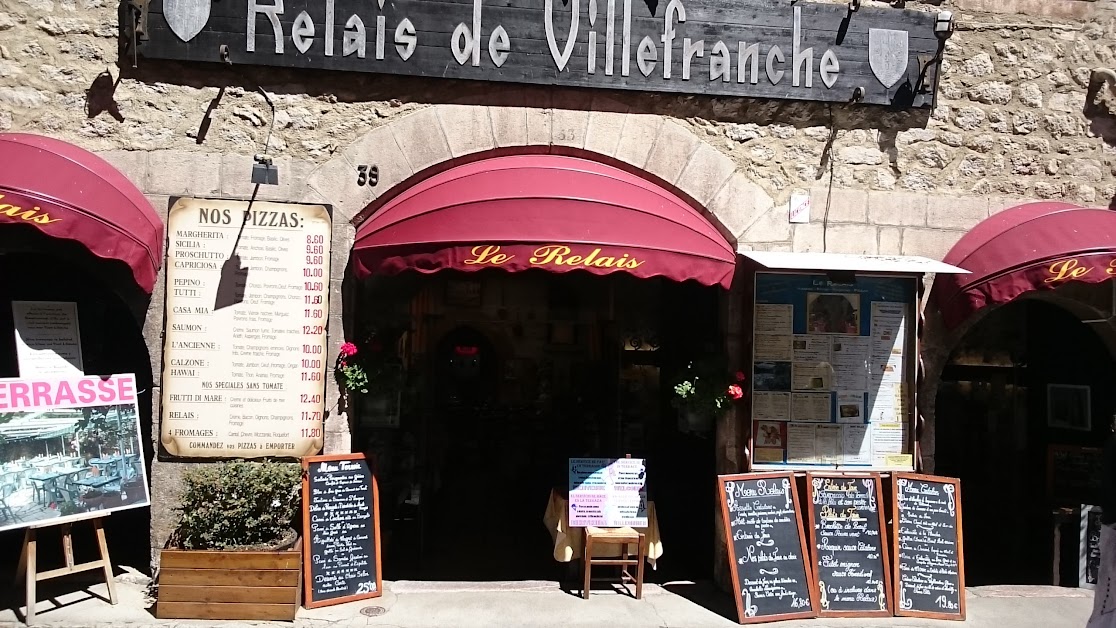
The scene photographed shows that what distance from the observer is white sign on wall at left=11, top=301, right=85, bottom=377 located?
5.48m

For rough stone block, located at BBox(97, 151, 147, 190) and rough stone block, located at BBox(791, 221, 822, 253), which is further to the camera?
rough stone block, located at BBox(791, 221, 822, 253)

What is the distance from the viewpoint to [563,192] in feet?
→ 17.8

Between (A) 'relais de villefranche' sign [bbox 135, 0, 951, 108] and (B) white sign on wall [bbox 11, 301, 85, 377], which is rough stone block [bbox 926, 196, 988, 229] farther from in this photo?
(B) white sign on wall [bbox 11, 301, 85, 377]

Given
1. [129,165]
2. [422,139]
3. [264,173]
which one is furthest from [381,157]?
[129,165]

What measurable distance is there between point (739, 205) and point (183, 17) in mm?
4627

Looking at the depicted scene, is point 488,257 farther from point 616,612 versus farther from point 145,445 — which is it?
point 145,445

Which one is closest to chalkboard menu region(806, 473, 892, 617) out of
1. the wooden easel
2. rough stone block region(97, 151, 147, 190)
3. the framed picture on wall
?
the framed picture on wall

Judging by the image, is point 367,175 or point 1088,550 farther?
point 1088,550

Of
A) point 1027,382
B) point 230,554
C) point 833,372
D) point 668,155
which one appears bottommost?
point 230,554

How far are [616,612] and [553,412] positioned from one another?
5.22 metres

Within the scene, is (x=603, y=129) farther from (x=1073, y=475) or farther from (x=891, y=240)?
(x=1073, y=475)

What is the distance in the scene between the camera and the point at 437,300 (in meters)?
11.1

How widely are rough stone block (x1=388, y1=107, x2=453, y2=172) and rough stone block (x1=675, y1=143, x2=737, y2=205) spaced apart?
195cm

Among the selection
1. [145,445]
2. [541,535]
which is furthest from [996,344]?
[145,445]
